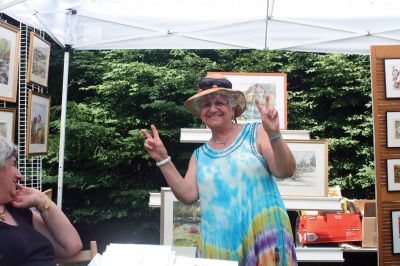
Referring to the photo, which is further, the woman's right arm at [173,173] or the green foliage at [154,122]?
the green foliage at [154,122]

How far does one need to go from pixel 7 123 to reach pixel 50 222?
0.93 metres

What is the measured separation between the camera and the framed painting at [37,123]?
2.83 metres

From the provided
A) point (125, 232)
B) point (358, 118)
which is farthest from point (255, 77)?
point (125, 232)

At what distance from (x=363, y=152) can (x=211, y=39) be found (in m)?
3.55

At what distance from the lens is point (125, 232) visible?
6281mm

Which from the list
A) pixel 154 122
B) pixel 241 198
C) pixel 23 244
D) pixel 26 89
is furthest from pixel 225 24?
pixel 154 122

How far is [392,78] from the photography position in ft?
9.35

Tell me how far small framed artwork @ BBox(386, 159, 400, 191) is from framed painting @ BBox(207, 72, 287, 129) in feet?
2.88

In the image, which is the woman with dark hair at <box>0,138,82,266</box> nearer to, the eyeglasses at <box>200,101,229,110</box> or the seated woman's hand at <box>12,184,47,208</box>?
the seated woman's hand at <box>12,184,47,208</box>

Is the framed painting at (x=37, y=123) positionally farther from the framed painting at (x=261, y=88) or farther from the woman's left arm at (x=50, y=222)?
the framed painting at (x=261, y=88)

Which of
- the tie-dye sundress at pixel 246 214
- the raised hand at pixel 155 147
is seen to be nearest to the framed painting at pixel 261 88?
the tie-dye sundress at pixel 246 214

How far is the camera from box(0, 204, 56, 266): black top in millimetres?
1568

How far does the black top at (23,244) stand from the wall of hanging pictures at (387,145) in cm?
213

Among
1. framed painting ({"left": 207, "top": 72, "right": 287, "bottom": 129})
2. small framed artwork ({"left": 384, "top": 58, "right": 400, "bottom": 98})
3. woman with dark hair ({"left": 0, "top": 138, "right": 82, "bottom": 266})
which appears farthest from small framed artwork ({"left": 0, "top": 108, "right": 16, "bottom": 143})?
small framed artwork ({"left": 384, "top": 58, "right": 400, "bottom": 98})
